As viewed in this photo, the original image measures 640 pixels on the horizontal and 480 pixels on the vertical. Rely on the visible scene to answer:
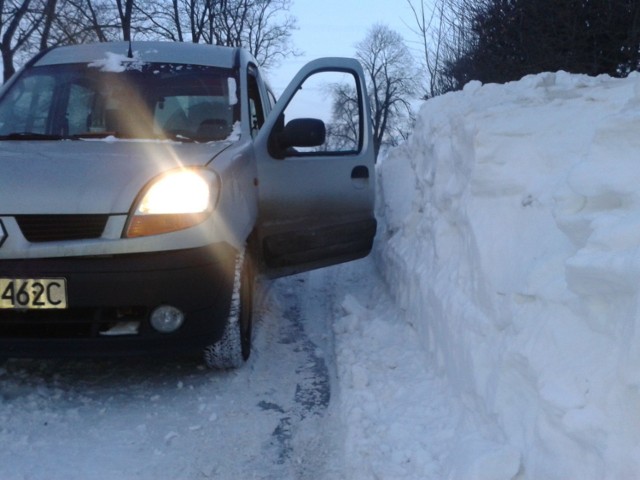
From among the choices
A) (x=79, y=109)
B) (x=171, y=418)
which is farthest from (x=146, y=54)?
(x=171, y=418)

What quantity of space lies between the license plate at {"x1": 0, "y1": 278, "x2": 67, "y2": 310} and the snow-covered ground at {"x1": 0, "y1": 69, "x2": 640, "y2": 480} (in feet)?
1.93

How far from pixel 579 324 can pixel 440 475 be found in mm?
850

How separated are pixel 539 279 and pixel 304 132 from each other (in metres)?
2.38

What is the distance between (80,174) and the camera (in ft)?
12.0

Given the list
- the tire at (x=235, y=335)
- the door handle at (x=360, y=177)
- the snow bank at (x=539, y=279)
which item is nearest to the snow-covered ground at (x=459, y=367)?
the snow bank at (x=539, y=279)

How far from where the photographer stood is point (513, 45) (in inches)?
393

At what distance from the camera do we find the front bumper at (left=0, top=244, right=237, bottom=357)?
3.52 meters

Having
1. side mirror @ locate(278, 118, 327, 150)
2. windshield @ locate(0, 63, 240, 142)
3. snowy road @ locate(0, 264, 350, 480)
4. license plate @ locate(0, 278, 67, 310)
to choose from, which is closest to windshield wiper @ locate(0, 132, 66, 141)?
windshield @ locate(0, 63, 240, 142)

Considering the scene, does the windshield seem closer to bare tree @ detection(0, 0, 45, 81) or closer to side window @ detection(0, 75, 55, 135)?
side window @ detection(0, 75, 55, 135)

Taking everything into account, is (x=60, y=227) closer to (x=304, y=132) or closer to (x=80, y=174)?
(x=80, y=174)

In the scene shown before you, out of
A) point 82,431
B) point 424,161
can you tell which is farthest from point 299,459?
point 424,161

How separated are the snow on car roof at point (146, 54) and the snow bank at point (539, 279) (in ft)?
5.97

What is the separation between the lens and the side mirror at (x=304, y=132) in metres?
4.89

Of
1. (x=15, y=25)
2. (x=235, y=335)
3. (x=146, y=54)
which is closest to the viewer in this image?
(x=235, y=335)
